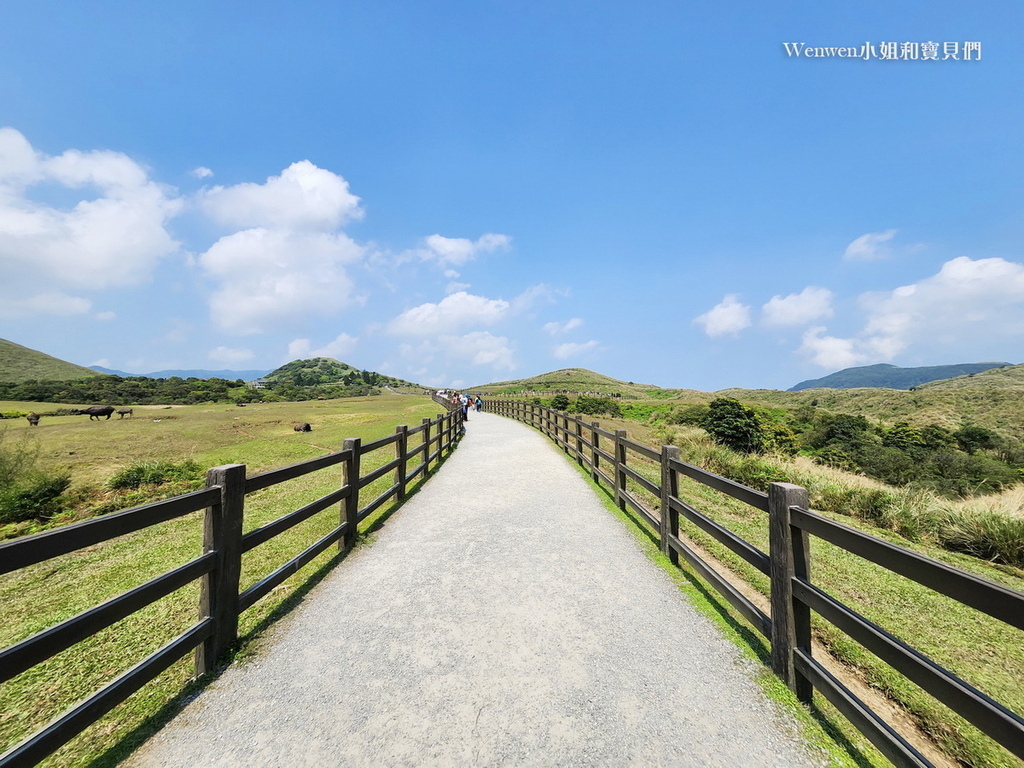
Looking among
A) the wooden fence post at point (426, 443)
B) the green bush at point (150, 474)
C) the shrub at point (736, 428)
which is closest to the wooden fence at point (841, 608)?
the wooden fence post at point (426, 443)

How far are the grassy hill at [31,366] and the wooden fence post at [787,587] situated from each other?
151m

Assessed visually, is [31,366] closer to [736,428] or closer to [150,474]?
[150,474]

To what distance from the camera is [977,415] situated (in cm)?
3731

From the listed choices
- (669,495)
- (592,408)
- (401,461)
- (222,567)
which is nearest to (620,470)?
(669,495)

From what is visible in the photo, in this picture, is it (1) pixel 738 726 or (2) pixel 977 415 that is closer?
(1) pixel 738 726

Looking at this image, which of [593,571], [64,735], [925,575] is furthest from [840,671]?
[64,735]

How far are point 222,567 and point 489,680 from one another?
2.18 metres

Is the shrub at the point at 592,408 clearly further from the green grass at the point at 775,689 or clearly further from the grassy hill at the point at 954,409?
the green grass at the point at 775,689

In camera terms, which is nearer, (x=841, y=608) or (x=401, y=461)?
(x=841, y=608)

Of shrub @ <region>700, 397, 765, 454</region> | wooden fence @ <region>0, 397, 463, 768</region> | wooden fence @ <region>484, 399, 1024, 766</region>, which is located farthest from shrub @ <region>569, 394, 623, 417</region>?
wooden fence @ <region>0, 397, 463, 768</region>

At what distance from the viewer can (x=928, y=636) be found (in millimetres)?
3611

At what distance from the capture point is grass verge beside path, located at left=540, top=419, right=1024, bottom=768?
99.3 inches

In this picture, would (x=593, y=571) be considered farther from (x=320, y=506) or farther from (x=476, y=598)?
(x=320, y=506)

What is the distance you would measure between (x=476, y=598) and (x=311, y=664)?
4.94ft
